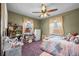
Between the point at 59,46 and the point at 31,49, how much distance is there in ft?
1.47

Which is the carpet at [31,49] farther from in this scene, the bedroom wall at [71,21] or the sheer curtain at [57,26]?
the bedroom wall at [71,21]

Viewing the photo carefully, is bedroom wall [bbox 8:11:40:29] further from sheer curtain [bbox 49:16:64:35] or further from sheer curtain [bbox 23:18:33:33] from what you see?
sheer curtain [bbox 49:16:64:35]

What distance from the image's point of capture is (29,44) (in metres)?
1.75

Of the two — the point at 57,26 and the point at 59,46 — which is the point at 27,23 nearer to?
the point at 57,26

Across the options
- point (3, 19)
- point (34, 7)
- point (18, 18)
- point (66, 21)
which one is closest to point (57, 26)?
point (66, 21)

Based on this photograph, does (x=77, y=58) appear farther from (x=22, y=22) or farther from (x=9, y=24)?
(x=9, y=24)

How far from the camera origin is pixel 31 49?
1735mm

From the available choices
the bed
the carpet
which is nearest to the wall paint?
the bed

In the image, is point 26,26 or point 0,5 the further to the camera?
point 26,26

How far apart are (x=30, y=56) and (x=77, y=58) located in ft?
2.41

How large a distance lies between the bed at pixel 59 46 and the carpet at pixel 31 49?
76 millimetres

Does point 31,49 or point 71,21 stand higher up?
point 71,21

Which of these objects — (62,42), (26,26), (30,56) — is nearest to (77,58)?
(62,42)

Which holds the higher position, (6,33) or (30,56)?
(6,33)
